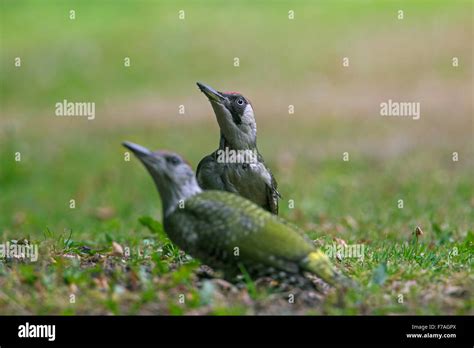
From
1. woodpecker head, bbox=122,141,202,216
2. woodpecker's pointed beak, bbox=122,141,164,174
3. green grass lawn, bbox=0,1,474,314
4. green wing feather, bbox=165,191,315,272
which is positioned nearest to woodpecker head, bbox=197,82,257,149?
green grass lawn, bbox=0,1,474,314

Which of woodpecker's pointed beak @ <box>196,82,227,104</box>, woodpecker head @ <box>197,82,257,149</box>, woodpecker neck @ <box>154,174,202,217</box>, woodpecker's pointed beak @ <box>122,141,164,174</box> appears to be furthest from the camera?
woodpecker head @ <box>197,82,257,149</box>

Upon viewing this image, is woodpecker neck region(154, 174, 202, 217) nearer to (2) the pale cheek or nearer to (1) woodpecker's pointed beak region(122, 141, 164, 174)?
(1) woodpecker's pointed beak region(122, 141, 164, 174)

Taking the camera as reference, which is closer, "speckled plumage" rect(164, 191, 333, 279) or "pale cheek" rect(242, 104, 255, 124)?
"speckled plumage" rect(164, 191, 333, 279)

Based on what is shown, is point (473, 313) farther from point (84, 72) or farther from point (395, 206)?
point (84, 72)

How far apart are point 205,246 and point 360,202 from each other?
6.25m

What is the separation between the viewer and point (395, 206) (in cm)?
1114

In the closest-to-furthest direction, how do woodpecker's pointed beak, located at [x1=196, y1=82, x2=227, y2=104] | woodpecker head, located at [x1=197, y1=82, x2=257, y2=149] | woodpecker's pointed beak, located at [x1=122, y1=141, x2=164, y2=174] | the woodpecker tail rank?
the woodpecker tail → woodpecker's pointed beak, located at [x1=122, y1=141, x2=164, y2=174] → woodpecker's pointed beak, located at [x1=196, y1=82, x2=227, y2=104] → woodpecker head, located at [x1=197, y1=82, x2=257, y2=149]

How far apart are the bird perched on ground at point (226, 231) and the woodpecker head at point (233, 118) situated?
184 centimetres

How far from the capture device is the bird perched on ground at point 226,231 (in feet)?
19.1

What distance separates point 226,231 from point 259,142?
12023 mm

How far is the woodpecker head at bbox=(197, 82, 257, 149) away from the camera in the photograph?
7930 millimetres

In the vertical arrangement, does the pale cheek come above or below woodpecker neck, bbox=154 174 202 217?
above

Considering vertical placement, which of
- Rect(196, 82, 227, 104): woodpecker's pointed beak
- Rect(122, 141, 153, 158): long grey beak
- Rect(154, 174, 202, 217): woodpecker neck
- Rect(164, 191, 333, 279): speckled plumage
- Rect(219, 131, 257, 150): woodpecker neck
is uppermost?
Rect(196, 82, 227, 104): woodpecker's pointed beak

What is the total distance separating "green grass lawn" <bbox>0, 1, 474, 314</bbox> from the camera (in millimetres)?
6008
